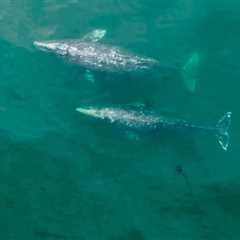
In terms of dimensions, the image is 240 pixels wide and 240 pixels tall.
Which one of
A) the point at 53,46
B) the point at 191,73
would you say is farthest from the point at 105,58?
the point at 191,73

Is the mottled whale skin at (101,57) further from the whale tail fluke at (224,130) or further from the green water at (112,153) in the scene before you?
the whale tail fluke at (224,130)

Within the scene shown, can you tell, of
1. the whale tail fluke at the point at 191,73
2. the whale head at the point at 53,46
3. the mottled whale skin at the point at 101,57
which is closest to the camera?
the mottled whale skin at the point at 101,57

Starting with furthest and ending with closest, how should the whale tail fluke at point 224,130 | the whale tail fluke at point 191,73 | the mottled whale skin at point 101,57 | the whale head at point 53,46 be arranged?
the whale tail fluke at point 191,73
the whale head at point 53,46
the mottled whale skin at point 101,57
the whale tail fluke at point 224,130

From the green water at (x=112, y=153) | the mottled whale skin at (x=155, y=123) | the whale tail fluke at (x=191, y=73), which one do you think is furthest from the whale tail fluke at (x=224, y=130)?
the whale tail fluke at (x=191, y=73)

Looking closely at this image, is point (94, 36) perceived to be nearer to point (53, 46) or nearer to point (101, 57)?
point (101, 57)

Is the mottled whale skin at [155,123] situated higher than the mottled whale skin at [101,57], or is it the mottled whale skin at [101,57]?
the mottled whale skin at [101,57]

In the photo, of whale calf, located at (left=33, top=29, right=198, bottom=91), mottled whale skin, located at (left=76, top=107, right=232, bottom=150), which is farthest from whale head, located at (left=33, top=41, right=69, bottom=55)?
mottled whale skin, located at (left=76, top=107, right=232, bottom=150)

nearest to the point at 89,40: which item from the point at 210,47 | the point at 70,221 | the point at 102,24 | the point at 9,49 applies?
the point at 102,24
